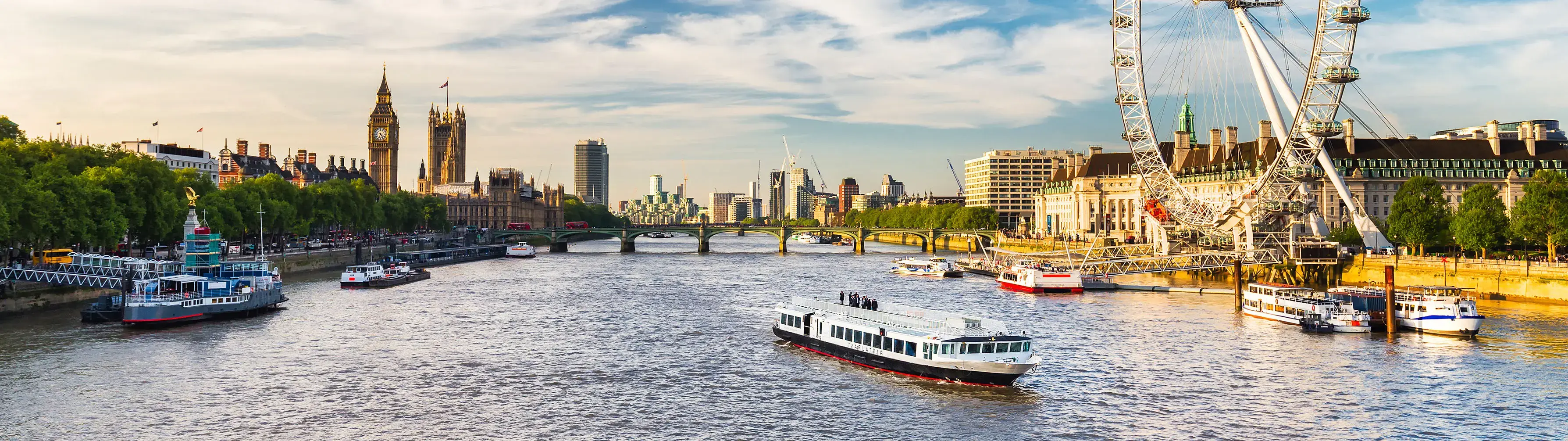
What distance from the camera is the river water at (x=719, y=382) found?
44938 mm

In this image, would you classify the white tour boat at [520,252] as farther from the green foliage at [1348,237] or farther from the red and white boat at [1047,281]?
the green foliage at [1348,237]

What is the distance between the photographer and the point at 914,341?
2206 inches

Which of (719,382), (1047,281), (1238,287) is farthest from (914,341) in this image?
(1047,281)

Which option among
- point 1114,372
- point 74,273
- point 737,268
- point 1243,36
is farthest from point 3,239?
point 1243,36

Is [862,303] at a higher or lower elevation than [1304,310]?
higher

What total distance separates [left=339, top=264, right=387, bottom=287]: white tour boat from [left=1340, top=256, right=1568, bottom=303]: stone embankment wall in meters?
89.1

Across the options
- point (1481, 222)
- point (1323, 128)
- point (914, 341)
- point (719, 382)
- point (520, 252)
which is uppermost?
point (1323, 128)

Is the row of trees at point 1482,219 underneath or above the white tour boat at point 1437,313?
above

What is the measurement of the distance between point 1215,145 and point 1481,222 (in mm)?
97526

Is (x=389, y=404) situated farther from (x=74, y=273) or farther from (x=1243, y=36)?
(x=1243, y=36)

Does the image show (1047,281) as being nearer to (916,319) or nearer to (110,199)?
(916,319)

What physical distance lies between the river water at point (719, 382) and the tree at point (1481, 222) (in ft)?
41.1

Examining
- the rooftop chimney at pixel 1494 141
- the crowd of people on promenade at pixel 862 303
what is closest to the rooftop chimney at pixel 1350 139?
the rooftop chimney at pixel 1494 141

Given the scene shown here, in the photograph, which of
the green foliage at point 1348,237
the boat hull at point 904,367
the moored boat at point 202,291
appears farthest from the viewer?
the green foliage at point 1348,237
